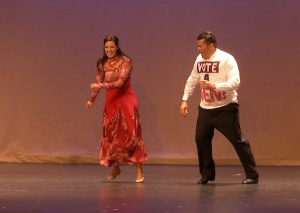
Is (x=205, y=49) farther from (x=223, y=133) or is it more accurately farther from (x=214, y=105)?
(x=223, y=133)

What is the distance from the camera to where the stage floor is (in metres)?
4.73

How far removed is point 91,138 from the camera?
26.5ft

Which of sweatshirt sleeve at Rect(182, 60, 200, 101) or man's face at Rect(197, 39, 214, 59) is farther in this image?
sweatshirt sleeve at Rect(182, 60, 200, 101)

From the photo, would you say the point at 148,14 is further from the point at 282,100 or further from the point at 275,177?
the point at 275,177

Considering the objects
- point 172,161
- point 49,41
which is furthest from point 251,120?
point 49,41

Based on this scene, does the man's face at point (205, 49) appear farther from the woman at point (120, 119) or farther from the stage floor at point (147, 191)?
the stage floor at point (147, 191)

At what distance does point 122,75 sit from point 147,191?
1.08 meters

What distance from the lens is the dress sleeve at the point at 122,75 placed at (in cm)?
612

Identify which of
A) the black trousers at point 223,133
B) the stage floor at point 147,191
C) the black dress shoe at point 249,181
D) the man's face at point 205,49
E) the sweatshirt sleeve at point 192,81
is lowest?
the stage floor at point 147,191

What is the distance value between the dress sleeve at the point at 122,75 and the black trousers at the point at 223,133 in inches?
26.8

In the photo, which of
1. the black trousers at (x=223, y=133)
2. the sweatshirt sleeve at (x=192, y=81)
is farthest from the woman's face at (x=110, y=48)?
the black trousers at (x=223, y=133)

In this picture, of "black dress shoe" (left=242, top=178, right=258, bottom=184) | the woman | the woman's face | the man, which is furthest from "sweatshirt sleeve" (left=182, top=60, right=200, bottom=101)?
"black dress shoe" (left=242, top=178, right=258, bottom=184)

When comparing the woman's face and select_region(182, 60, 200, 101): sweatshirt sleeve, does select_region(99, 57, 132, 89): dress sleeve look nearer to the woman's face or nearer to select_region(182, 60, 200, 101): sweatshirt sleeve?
the woman's face

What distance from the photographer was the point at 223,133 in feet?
19.8
